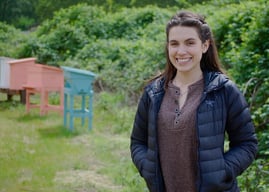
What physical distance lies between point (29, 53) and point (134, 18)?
4034 millimetres

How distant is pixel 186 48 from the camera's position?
2.19 meters

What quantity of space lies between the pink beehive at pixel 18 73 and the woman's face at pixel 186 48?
28.8ft

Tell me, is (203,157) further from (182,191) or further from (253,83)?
(253,83)

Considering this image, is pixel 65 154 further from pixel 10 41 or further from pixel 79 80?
pixel 10 41

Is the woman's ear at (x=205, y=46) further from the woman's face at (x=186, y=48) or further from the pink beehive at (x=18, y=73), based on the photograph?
the pink beehive at (x=18, y=73)

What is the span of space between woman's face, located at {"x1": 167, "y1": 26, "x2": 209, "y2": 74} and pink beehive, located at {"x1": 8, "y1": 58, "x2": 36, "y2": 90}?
8781 millimetres

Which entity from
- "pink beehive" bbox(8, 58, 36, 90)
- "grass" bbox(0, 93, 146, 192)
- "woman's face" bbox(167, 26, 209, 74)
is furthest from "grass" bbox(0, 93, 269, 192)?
"woman's face" bbox(167, 26, 209, 74)

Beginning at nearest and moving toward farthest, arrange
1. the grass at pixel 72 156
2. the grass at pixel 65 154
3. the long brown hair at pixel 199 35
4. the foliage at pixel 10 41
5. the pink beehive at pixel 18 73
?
the long brown hair at pixel 199 35
the grass at pixel 72 156
the grass at pixel 65 154
the pink beehive at pixel 18 73
the foliage at pixel 10 41

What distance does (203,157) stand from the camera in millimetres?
2080

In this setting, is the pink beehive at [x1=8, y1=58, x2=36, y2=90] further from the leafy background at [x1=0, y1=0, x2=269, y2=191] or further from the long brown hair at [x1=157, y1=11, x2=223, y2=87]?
the long brown hair at [x1=157, y1=11, x2=223, y2=87]

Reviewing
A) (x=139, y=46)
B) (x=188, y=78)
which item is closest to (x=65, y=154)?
(x=188, y=78)

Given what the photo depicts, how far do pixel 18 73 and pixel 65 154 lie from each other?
14.6 ft

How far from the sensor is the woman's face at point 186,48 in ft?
7.18

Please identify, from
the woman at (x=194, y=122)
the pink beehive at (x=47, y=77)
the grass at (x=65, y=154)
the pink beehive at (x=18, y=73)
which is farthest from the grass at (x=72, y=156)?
the woman at (x=194, y=122)
